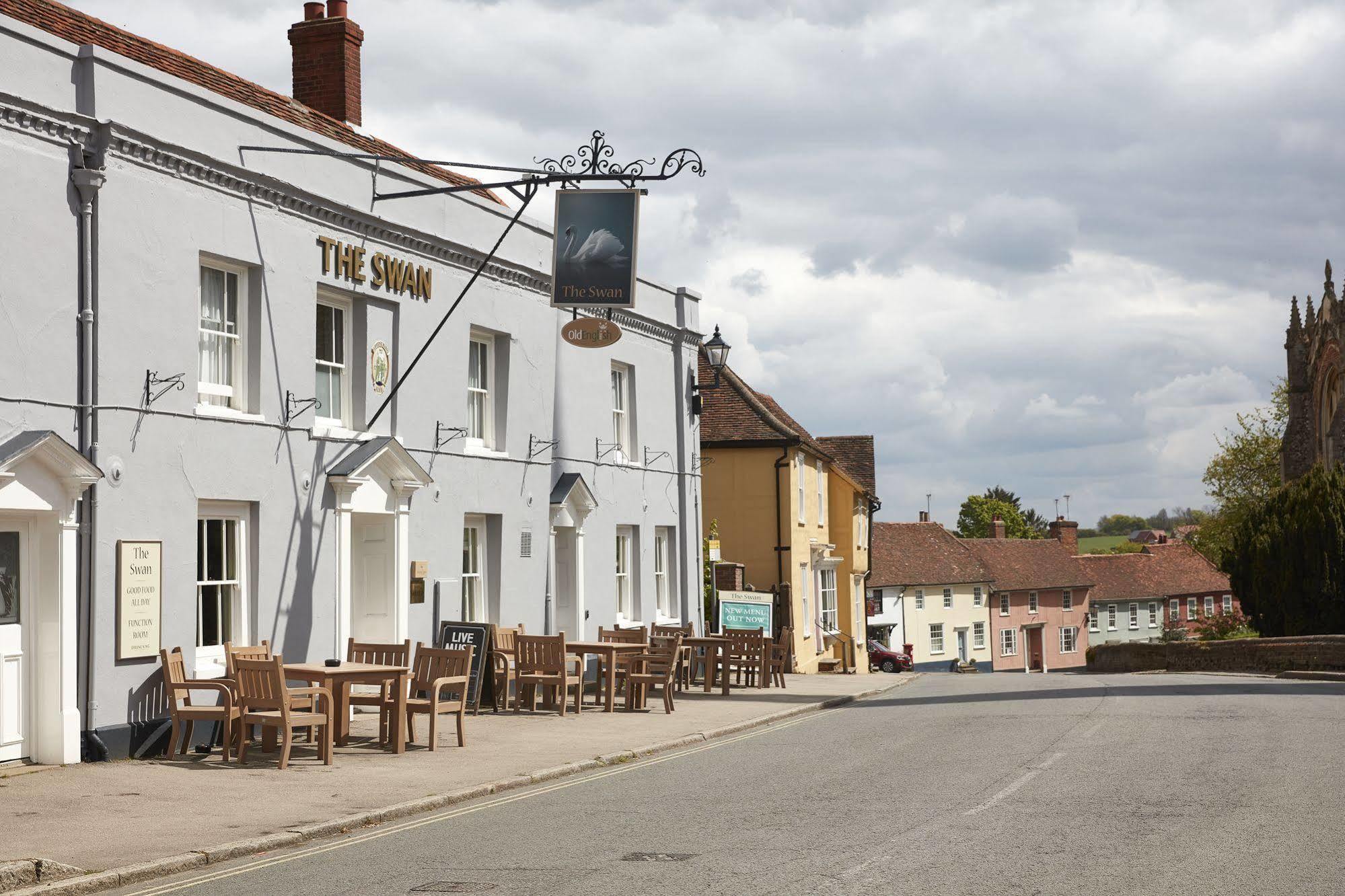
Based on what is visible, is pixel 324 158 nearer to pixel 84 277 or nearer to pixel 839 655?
pixel 84 277

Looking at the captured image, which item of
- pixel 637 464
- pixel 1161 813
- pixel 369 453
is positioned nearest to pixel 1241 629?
pixel 637 464

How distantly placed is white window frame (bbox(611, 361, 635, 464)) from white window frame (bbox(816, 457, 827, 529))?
14.8 m

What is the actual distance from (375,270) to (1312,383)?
172 ft

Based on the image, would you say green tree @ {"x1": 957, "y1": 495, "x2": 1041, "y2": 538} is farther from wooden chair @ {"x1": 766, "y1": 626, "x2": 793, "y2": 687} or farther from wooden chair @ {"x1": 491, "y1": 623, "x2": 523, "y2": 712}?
wooden chair @ {"x1": 491, "y1": 623, "x2": 523, "y2": 712}

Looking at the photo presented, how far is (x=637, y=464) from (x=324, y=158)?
1004cm

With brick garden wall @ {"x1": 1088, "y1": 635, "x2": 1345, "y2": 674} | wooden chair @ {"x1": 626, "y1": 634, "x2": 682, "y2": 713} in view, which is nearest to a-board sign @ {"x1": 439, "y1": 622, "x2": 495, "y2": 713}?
wooden chair @ {"x1": 626, "y1": 634, "x2": 682, "y2": 713}

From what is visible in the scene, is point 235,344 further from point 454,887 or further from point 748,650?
point 748,650

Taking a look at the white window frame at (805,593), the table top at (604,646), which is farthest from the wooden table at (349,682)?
the white window frame at (805,593)

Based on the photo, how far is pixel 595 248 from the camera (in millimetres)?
18578

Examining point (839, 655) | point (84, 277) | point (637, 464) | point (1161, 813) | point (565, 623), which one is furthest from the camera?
point (839, 655)

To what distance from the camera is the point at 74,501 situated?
13227mm

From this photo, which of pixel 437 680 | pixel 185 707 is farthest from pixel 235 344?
pixel 437 680

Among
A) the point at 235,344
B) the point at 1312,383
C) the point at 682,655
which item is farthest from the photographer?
the point at 1312,383

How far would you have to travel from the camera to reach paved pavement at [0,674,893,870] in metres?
9.33
